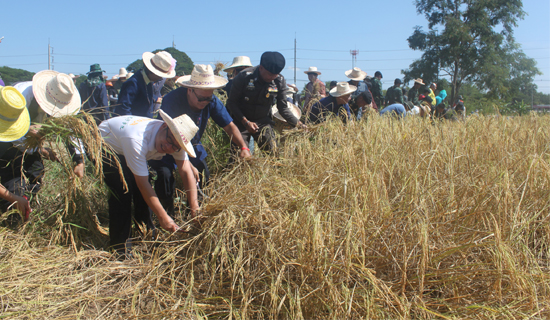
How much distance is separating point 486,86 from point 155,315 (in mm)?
27319

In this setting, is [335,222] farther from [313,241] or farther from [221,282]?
[221,282]

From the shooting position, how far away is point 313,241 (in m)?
2.03

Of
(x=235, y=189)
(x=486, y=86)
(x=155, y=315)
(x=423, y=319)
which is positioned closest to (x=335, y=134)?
(x=235, y=189)

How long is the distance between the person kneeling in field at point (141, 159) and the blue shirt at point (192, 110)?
59 cm

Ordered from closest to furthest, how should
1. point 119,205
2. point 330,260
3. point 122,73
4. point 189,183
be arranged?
point 330,260 < point 189,183 < point 119,205 < point 122,73

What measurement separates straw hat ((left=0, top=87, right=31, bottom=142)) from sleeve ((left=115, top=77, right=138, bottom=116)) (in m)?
1.16

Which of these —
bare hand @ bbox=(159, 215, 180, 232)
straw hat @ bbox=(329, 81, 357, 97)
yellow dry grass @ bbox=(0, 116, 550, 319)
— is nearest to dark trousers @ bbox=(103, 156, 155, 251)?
yellow dry grass @ bbox=(0, 116, 550, 319)

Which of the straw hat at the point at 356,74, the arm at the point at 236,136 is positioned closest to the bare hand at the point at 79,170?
the arm at the point at 236,136

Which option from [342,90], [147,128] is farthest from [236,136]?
[342,90]

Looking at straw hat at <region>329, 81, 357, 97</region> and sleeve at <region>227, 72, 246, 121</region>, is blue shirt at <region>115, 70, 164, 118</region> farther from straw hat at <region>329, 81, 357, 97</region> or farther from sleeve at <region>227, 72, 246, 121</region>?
straw hat at <region>329, 81, 357, 97</region>

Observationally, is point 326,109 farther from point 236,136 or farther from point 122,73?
point 122,73

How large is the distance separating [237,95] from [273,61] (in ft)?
2.00

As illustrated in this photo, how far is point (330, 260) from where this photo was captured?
204 cm

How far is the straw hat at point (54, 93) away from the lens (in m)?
2.72
